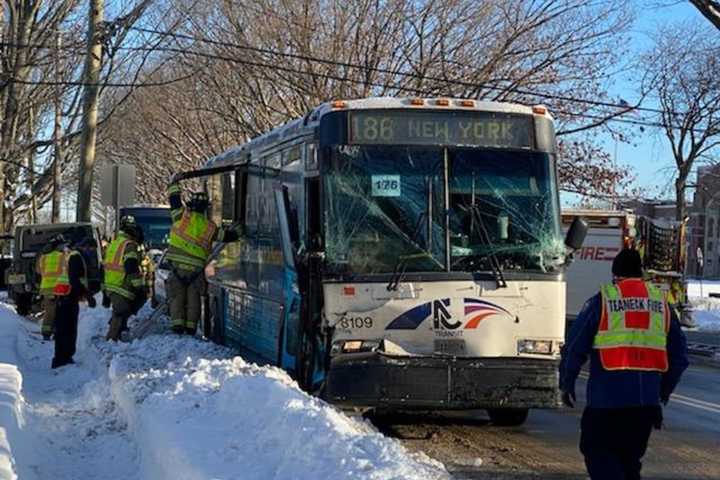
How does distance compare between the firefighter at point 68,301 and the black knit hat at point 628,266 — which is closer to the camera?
the black knit hat at point 628,266

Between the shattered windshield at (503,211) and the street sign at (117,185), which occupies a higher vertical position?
the street sign at (117,185)

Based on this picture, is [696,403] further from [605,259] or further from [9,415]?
[605,259]

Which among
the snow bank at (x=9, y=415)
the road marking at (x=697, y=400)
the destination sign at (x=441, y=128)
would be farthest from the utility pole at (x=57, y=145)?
the destination sign at (x=441, y=128)

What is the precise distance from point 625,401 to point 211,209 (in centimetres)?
980

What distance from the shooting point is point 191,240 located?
1392cm

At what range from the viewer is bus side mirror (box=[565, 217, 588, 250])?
30.3 feet

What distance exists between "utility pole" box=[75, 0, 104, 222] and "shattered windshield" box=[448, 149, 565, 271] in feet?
46.4

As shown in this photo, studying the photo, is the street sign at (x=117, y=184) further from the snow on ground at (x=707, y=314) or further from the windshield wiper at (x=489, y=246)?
the snow on ground at (x=707, y=314)

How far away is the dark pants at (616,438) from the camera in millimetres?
5797

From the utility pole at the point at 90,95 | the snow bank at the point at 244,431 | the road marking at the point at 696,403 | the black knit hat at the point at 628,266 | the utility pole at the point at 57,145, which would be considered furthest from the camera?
the utility pole at the point at 57,145

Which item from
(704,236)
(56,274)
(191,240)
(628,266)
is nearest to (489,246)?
(628,266)

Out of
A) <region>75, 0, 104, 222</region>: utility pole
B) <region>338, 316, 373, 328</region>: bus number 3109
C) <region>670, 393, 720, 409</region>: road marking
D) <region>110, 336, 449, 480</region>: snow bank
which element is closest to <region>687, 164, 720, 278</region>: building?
<region>75, 0, 104, 222</region>: utility pole

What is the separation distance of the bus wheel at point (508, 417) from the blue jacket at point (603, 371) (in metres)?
4.36

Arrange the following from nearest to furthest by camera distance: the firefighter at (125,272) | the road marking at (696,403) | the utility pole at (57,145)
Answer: the road marking at (696,403)
the firefighter at (125,272)
the utility pole at (57,145)
